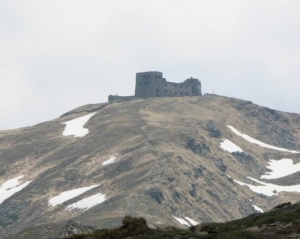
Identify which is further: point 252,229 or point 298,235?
point 252,229

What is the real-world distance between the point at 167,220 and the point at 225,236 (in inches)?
6090

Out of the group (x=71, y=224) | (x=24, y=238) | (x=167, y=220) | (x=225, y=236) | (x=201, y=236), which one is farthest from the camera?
(x=167, y=220)

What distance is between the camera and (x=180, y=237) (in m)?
34.0

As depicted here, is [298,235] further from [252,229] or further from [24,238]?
[24,238]

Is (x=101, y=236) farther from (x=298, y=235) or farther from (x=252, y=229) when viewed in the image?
(x=298, y=235)

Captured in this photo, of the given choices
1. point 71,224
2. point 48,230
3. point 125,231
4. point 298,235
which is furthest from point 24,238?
point 298,235

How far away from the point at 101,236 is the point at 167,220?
149 m

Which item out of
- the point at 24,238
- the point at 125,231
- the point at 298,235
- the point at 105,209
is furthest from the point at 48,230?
the point at 105,209

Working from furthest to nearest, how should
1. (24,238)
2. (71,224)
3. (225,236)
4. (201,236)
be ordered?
(24,238) < (71,224) < (201,236) < (225,236)

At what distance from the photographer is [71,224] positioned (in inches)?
3873

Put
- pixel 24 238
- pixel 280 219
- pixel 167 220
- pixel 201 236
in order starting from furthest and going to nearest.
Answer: pixel 167 220 → pixel 24 238 → pixel 280 219 → pixel 201 236

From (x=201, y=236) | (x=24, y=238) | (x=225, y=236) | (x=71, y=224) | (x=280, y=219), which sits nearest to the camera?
(x=225, y=236)

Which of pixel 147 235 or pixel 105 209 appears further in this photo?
pixel 105 209

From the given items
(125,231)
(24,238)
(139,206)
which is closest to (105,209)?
(139,206)
